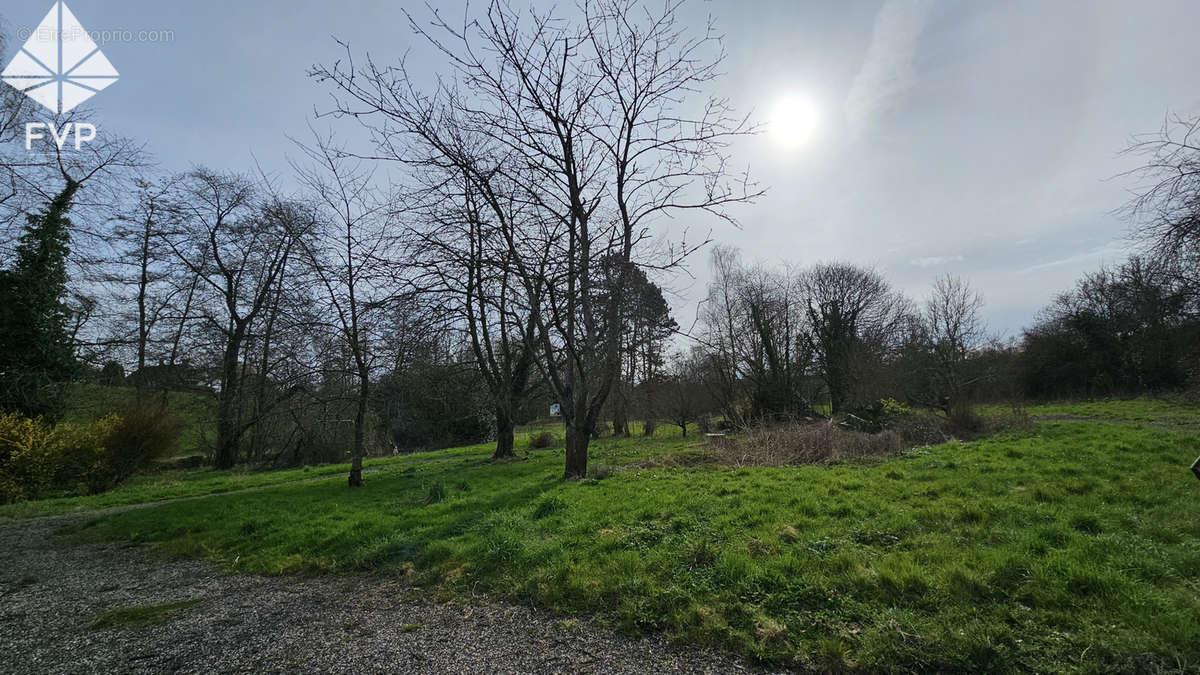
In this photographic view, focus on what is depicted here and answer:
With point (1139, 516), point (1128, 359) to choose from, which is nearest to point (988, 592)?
point (1139, 516)

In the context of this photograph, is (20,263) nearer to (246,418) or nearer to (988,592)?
(246,418)

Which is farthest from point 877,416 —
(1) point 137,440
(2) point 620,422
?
(1) point 137,440

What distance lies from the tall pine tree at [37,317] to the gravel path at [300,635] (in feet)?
46.9

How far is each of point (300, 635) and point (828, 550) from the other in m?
4.63

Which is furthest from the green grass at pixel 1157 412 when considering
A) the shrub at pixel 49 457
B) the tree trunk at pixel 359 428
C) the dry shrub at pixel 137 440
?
the shrub at pixel 49 457

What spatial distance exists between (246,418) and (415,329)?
17.7m

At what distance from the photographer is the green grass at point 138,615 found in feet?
12.8

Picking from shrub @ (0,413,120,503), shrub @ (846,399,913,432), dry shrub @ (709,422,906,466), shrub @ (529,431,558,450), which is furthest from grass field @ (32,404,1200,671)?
shrub @ (529,431,558,450)

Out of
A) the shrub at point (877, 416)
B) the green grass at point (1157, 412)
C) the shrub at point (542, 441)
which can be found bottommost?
the shrub at point (542, 441)

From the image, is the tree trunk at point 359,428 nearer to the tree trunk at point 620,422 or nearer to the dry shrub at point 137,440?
the dry shrub at point 137,440

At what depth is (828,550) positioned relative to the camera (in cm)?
437

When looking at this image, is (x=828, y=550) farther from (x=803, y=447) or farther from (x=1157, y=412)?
(x=1157, y=412)

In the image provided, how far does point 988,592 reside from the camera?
332 cm

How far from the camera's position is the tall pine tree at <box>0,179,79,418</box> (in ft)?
46.3
